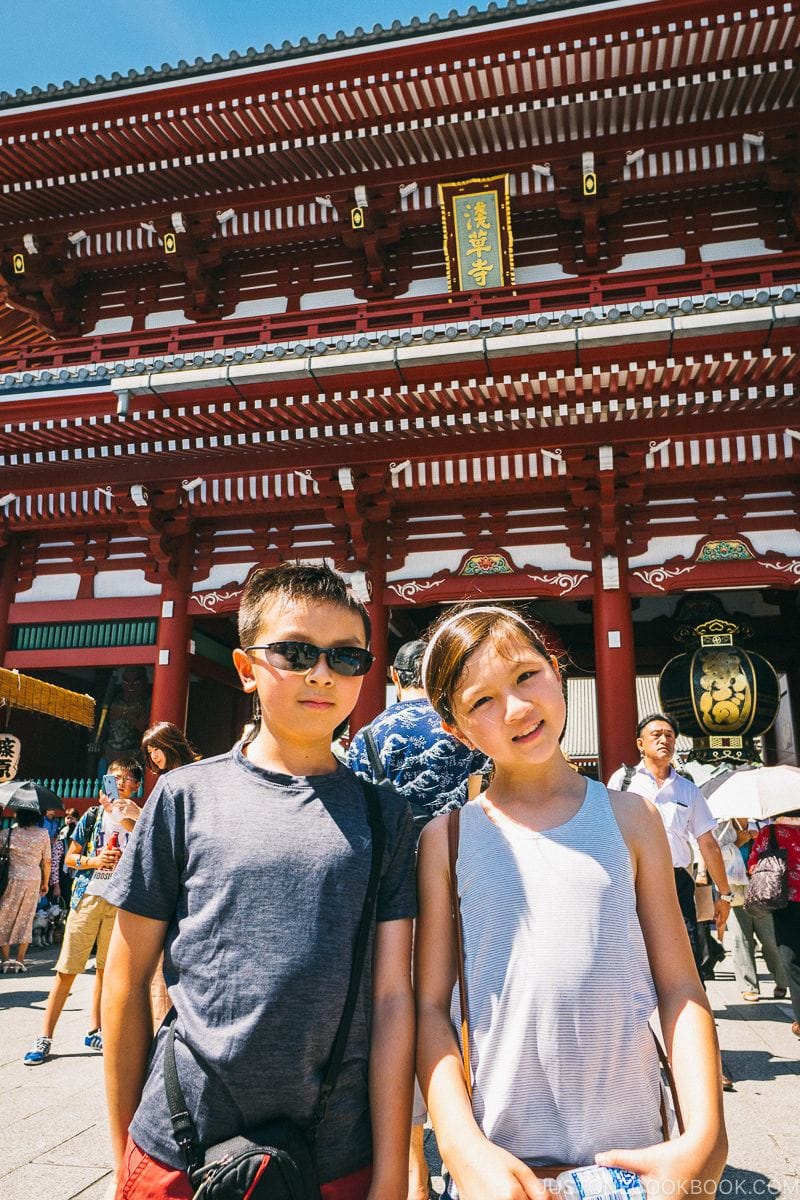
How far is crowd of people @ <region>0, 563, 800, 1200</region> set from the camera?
1.18 m

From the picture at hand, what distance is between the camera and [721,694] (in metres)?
7.79

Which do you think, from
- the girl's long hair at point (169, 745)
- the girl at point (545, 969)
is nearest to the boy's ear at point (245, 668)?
the girl at point (545, 969)

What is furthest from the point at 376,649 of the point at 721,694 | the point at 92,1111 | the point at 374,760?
the point at 374,760

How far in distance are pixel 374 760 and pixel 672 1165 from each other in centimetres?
148

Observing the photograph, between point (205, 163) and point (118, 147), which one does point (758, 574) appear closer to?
point (205, 163)

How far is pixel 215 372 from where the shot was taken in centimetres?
743

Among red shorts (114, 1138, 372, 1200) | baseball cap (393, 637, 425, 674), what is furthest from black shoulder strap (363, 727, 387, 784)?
red shorts (114, 1138, 372, 1200)

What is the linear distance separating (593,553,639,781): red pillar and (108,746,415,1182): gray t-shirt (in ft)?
21.6

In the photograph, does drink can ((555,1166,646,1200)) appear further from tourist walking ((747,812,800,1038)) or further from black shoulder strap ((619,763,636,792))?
tourist walking ((747,812,800,1038))

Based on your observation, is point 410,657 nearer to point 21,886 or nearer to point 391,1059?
point 391,1059

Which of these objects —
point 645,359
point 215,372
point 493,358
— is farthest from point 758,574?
point 215,372

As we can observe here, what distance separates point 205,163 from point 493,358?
4.51 metres

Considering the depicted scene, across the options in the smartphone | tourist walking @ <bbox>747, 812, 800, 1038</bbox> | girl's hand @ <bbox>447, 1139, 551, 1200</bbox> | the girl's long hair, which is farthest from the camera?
the smartphone

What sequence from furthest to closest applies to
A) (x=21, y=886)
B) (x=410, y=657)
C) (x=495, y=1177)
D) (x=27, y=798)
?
(x=27, y=798)
(x=21, y=886)
(x=410, y=657)
(x=495, y=1177)
